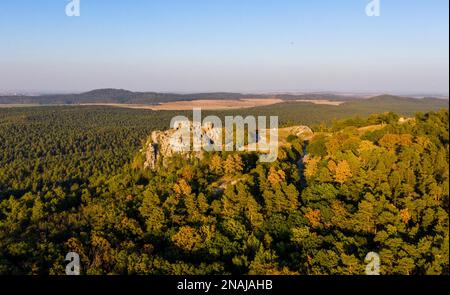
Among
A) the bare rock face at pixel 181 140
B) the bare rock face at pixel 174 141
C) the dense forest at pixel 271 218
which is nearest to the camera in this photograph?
the dense forest at pixel 271 218

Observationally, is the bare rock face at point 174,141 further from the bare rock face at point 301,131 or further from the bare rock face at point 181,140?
the bare rock face at point 301,131

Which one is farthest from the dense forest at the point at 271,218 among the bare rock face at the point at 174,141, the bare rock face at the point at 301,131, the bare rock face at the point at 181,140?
the bare rock face at the point at 301,131

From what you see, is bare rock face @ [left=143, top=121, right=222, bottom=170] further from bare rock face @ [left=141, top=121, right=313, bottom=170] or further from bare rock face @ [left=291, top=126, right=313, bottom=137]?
bare rock face @ [left=291, top=126, right=313, bottom=137]

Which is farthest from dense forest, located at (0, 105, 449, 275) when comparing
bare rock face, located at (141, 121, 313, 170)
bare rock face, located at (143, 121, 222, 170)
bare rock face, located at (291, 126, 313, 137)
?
bare rock face, located at (291, 126, 313, 137)

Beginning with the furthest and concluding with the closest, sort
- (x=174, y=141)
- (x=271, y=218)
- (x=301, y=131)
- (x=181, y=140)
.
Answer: (x=301, y=131), (x=174, y=141), (x=181, y=140), (x=271, y=218)

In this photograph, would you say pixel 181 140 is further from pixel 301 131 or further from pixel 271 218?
pixel 271 218

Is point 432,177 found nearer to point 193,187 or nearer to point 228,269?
point 228,269

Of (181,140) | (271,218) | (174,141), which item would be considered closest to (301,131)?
(181,140)

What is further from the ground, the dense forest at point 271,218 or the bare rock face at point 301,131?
the bare rock face at point 301,131

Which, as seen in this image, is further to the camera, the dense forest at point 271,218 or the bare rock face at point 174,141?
the bare rock face at point 174,141
